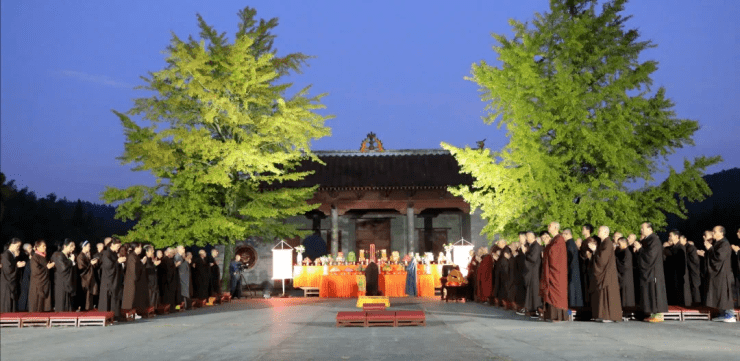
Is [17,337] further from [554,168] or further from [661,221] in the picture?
[661,221]

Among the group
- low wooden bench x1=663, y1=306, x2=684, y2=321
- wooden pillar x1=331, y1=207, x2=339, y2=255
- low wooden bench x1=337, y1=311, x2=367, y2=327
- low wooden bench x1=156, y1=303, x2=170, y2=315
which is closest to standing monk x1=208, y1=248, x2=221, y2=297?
low wooden bench x1=156, y1=303, x2=170, y2=315

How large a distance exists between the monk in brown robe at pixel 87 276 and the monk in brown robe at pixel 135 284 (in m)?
0.71

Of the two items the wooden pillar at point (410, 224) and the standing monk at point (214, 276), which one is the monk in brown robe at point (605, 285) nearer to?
the standing monk at point (214, 276)

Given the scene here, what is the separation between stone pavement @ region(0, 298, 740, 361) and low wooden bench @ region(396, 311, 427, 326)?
22 centimetres

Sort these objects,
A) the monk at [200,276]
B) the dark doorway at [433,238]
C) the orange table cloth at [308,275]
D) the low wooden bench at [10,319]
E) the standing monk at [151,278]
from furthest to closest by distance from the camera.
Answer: the dark doorway at [433,238] → the orange table cloth at [308,275] → the monk at [200,276] → the standing monk at [151,278] → the low wooden bench at [10,319]

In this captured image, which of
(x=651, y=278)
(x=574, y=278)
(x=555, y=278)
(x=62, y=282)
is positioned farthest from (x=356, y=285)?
(x=651, y=278)

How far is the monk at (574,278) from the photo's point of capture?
14.0 m

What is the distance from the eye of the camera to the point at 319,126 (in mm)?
24250

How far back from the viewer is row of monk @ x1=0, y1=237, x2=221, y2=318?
49.5 ft

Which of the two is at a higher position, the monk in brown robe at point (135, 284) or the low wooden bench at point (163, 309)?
the monk in brown robe at point (135, 284)

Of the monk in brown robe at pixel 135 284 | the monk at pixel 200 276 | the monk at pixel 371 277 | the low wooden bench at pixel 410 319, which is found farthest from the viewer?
the monk at pixel 371 277

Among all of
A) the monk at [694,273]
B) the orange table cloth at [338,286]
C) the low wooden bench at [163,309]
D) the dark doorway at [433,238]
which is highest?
the dark doorway at [433,238]

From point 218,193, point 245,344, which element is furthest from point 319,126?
point 245,344

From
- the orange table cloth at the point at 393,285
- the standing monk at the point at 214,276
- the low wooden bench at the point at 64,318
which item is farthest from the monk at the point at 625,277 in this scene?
the standing monk at the point at 214,276
